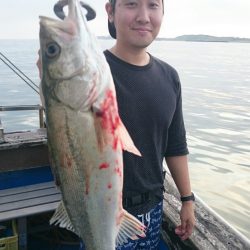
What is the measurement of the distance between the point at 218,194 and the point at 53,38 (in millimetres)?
9028

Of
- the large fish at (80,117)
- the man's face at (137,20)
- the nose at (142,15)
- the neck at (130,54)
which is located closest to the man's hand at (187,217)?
the large fish at (80,117)

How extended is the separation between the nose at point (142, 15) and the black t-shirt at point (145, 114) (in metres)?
0.33

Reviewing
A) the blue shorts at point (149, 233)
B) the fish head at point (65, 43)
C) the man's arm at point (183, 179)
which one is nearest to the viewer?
the fish head at point (65, 43)

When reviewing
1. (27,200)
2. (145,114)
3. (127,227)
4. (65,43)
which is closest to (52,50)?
(65,43)

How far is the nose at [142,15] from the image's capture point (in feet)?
8.50

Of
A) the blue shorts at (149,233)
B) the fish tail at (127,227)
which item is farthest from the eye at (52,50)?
the blue shorts at (149,233)

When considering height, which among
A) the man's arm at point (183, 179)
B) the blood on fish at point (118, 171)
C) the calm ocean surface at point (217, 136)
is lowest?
the calm ocean surface at point (217, 136)

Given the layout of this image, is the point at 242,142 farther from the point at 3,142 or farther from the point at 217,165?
the point at 3,142

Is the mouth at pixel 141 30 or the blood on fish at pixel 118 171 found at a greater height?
the mouth at pixel 141 30

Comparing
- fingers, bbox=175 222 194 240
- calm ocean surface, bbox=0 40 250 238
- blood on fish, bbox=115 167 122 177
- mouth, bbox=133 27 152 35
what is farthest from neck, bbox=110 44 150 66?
calm ocean surface, bbox=0 40 250 238

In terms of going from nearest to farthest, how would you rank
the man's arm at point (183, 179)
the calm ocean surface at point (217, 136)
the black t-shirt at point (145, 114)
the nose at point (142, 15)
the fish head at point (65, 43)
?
the fish head at point (65, 43) → the nose at point (142, 15) → the black t-shirt at point (145, 114) → the man's arm at point (183, 179) → the calm ocean surface at point (217, 136)

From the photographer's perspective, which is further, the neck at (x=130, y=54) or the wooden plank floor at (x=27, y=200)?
the wooden plank floor at (x=27, y=200)

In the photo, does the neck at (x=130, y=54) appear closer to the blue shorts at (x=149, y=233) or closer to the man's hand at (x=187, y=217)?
the blue shorts at (x=149, y=233)

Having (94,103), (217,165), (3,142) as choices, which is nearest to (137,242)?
(94,103)
